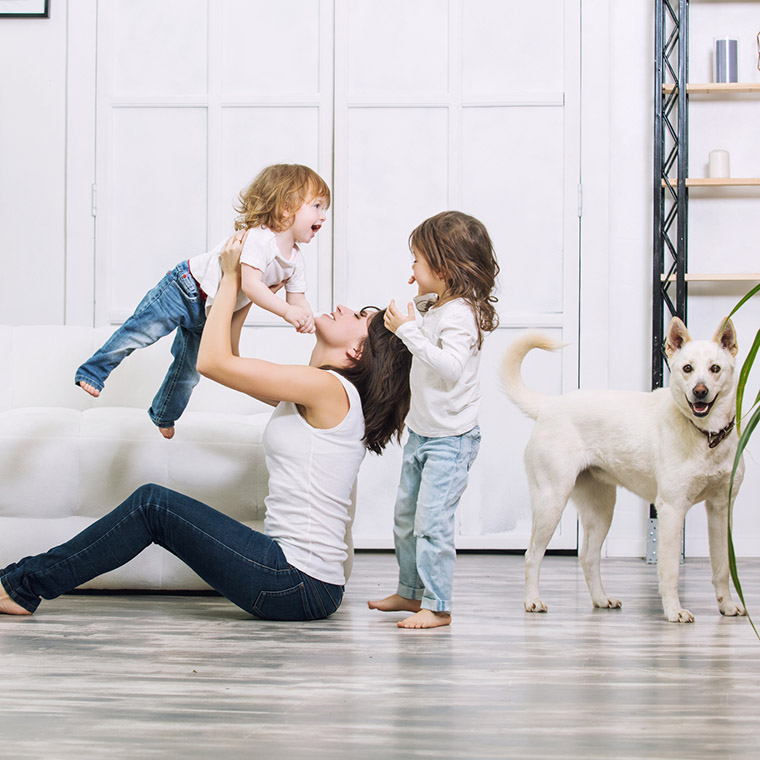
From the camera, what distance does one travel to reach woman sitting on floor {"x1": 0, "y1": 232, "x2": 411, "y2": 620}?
1.81 meters

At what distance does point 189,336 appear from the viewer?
225 cm

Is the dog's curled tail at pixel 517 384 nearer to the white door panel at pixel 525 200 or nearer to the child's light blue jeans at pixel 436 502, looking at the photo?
the child's light blue jeans at pixel 436 502

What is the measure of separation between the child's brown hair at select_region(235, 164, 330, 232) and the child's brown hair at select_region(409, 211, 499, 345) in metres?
0.32

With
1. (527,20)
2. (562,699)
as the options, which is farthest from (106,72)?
(562,699)

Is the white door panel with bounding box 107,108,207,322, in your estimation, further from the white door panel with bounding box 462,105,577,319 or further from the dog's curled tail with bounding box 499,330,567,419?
the dog's curled tail with bounding box 499,330,567,419

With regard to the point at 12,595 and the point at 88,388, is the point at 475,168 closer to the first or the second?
the point at 88,388

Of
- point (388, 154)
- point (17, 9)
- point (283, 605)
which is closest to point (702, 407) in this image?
point (283, 605)

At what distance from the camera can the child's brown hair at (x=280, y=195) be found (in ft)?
6.88

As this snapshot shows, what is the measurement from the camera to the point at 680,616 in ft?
6.61

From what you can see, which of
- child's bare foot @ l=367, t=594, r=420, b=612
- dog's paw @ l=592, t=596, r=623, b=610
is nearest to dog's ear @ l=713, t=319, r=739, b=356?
dog's paw @ l=592, t=596, r=623, b=610

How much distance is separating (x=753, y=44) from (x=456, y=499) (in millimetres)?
2458

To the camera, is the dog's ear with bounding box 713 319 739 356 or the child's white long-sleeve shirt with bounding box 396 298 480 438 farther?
the dog's ear with bounding box 713 319 739 356

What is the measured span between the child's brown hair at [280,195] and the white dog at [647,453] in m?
0.68

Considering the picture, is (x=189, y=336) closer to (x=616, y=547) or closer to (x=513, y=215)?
(x=513, y=215)
